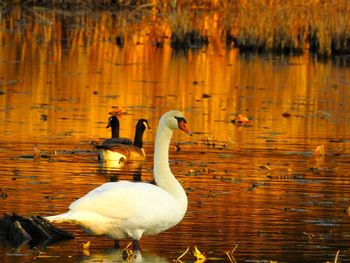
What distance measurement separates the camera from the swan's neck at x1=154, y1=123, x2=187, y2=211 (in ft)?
37.6

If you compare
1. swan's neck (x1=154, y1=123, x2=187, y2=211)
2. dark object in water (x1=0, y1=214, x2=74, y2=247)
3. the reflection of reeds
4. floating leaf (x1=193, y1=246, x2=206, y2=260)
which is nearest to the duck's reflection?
swan's neck (x1=154, y1=123, x2=187, y2=211)

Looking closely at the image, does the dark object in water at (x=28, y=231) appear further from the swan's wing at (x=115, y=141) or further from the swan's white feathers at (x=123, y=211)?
the swan's wing at (x=115, y=141)

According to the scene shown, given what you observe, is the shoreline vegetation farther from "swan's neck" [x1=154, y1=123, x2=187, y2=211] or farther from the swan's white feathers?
the swan's white feathers

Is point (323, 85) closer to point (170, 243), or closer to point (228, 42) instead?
point (228, 42)

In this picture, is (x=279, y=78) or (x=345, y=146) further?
(x=279, y=78)

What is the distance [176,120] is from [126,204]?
4.31ft

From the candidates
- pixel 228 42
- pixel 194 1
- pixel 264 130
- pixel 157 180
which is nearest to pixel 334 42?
pixel 228 42

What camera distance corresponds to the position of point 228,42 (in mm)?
41469

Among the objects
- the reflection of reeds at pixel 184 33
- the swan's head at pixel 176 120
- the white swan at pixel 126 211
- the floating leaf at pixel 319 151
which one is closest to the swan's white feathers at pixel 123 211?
the white swan at pixel 126 211

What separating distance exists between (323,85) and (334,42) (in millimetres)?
8310

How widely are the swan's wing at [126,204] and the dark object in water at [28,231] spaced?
738mm

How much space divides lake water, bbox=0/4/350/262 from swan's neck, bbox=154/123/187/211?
0.48 metres

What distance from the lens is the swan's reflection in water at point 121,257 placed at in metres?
10.8

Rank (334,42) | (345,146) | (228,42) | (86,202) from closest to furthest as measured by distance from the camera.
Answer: (86,202) < (345,146) < (334,42) < (228,42)
